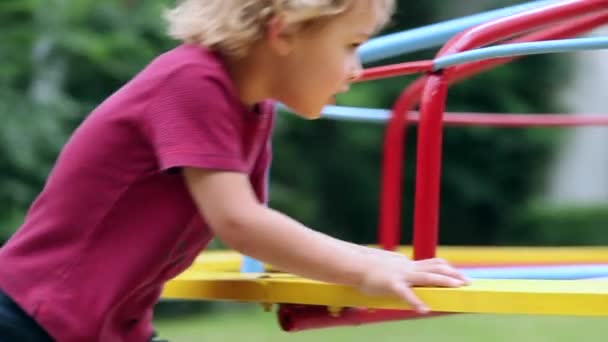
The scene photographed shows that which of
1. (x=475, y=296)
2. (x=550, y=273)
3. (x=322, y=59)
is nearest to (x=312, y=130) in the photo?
(x=550, y=273)

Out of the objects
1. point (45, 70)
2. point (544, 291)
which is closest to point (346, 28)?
point (544, 291)

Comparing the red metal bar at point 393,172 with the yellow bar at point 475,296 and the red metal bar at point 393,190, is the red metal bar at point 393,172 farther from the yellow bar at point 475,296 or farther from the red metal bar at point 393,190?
the yellow bar at point 475,296

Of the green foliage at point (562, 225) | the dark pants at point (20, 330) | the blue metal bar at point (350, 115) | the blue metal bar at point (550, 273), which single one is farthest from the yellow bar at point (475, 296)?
the green foliage at point (562, 225)

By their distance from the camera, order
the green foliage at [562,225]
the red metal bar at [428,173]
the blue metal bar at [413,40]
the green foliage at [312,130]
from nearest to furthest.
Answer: the red metal bar at [428,173] → the blue metal bar at [413,40] → the green foliage at [312,130] → the green foliage at [562,225]

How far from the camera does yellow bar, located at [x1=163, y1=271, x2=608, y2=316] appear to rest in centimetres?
96

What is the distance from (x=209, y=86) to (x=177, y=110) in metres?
0.04

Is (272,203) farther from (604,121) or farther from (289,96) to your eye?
(289,96)

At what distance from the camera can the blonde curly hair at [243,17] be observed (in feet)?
3.43

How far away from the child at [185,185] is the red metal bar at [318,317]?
0.56 feet

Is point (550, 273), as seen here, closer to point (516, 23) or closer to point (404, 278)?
point (516, 23)

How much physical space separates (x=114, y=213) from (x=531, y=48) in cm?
48

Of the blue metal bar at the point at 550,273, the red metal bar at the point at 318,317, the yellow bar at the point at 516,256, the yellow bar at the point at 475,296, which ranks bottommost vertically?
the yellow bar at the point at 516,256

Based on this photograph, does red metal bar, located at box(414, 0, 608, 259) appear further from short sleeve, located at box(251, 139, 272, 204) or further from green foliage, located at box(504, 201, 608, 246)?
green foliage, located at box(504, 201, 608, 246)

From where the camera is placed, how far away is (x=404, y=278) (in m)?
1.02
